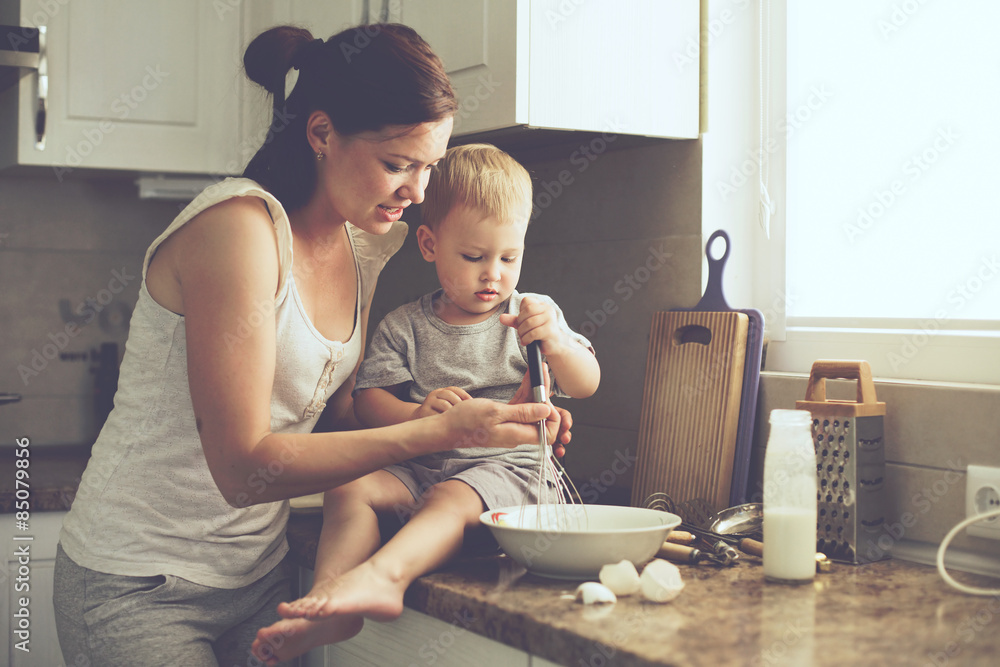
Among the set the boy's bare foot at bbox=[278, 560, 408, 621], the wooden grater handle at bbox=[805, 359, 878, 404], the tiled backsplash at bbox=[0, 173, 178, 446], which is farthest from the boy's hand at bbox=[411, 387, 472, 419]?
the tiled backsplash at bbox=[0, 173, 178, 446]

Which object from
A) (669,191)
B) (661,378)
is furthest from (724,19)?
(661,378)

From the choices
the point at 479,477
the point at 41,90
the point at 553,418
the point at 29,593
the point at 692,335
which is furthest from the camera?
the point at 41,90

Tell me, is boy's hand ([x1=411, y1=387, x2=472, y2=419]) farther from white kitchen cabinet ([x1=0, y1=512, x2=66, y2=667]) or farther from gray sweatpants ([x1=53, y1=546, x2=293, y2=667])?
white kitchen cabinet ([x1=0, y1=512, x2=66, y2=667])

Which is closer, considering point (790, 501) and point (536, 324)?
point (790, 501)

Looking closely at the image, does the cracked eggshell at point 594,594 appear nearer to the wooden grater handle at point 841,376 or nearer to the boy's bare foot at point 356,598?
the boy's bare foot at point 356,598

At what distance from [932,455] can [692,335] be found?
0.39m

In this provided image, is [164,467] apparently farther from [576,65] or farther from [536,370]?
[576,65]

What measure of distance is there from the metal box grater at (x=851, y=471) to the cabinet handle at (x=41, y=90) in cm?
162

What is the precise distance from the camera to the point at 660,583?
2.85 ft

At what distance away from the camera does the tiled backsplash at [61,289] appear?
7.29ft

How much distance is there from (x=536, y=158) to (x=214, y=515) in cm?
91

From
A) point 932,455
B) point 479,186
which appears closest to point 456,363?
point 479,186

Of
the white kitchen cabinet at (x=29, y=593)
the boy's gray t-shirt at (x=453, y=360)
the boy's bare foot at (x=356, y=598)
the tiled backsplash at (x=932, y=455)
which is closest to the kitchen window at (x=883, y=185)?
the tiled backsplash at (x=932, y=455)

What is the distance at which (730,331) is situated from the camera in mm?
1274
